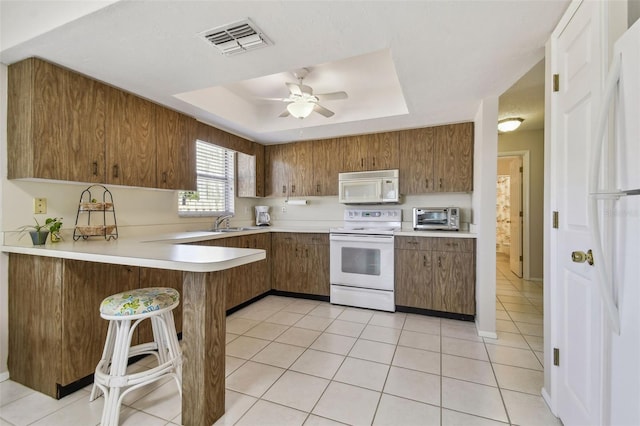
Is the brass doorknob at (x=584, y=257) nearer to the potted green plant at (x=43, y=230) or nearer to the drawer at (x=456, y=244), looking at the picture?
the drawer at (x=456, y=244)

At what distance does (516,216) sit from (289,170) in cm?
425

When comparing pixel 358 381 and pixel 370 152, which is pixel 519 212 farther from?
pixel 358 381

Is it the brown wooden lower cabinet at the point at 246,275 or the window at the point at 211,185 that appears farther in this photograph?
the window at the point at 211,185

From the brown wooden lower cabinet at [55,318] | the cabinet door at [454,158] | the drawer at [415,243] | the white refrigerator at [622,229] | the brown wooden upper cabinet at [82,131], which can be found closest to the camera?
the white refrigerator at [622,229]

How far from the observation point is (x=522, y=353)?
2273mm

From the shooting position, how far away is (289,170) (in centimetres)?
413

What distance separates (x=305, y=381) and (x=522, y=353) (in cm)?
182

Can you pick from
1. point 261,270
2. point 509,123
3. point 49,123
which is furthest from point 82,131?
point 509,123

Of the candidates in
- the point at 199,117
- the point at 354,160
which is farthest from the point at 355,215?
the point at 199,117

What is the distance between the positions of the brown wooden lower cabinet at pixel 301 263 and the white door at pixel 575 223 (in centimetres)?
240

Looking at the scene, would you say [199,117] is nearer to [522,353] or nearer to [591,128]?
[591,128]

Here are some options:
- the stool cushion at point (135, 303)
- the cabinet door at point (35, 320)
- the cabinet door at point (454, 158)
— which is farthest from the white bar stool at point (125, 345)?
A: the cabinet door at point (454, 158)

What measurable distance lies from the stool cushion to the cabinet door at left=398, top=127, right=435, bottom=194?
2859 mm

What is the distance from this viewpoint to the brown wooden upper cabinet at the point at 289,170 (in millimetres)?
4023
